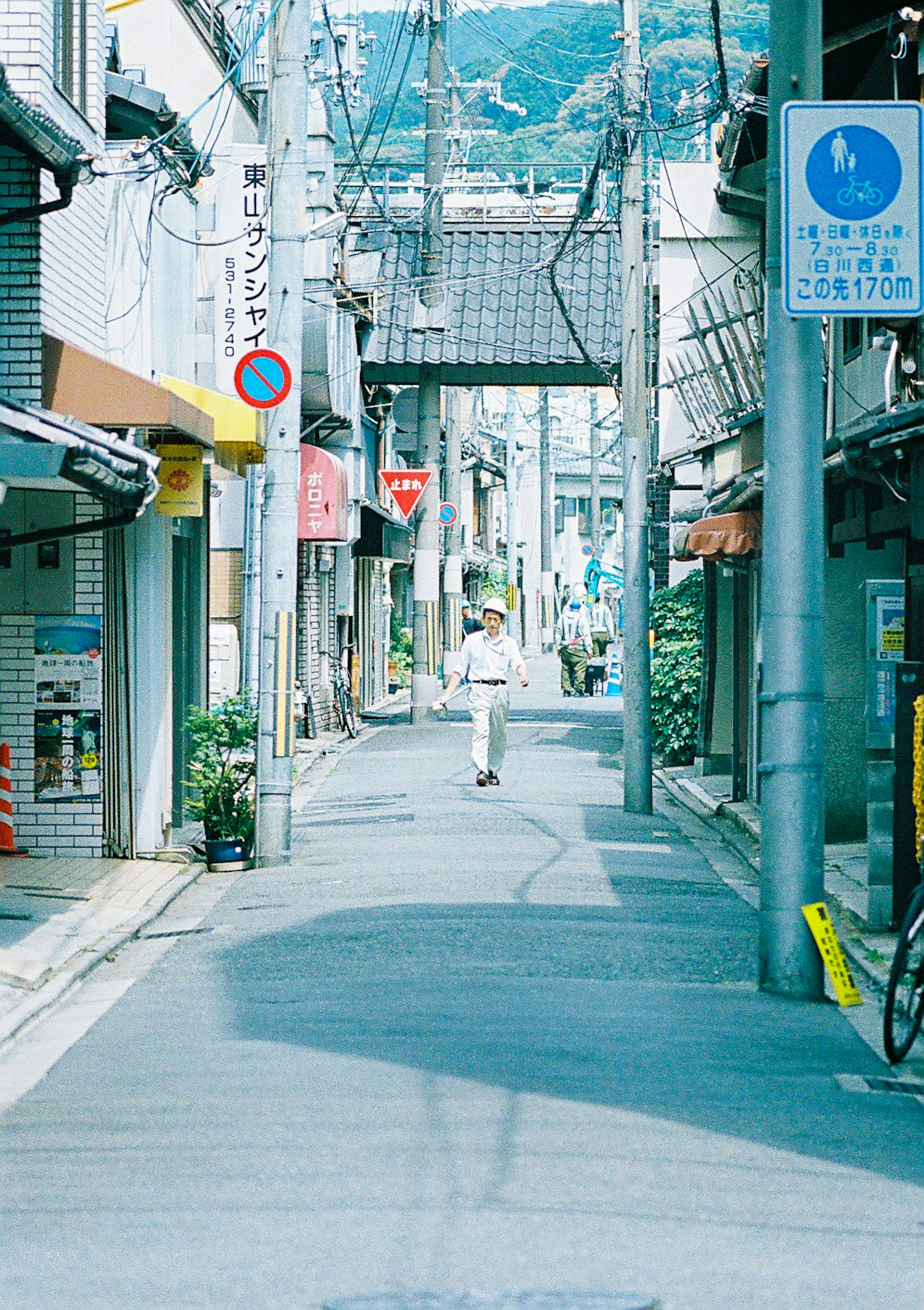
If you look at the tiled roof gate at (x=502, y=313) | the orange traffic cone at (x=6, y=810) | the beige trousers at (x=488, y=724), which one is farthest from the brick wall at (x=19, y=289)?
the tiled roof gate at (x=502, y=313)

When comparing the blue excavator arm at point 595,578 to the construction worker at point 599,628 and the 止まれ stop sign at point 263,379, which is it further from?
the 止まれ stop sign at point 263,379

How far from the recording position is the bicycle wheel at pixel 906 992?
787cm

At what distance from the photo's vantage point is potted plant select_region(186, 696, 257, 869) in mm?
14516

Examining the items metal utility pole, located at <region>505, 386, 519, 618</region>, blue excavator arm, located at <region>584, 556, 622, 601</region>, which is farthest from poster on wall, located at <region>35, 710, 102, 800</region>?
metal utility pole, located at <region>505, 386, 519, 618</region>

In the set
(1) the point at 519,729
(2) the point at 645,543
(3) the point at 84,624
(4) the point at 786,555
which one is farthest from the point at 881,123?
(1) the point at 519,729

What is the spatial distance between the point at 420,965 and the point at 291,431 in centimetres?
578

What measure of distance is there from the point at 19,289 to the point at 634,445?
7499 mm

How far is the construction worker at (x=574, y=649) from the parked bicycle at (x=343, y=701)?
10285 millimetres

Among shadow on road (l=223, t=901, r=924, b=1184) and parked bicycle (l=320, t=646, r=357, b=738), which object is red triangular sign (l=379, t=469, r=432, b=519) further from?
shadow on road (l=223, t=901, r=924, b=1184)

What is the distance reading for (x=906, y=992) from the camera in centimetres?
805

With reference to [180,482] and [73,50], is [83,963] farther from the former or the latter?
[73,50]

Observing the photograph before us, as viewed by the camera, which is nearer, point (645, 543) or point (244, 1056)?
point (244, 1056)

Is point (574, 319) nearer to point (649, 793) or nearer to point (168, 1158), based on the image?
point (649, 793)

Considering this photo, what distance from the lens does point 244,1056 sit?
25.7ft
